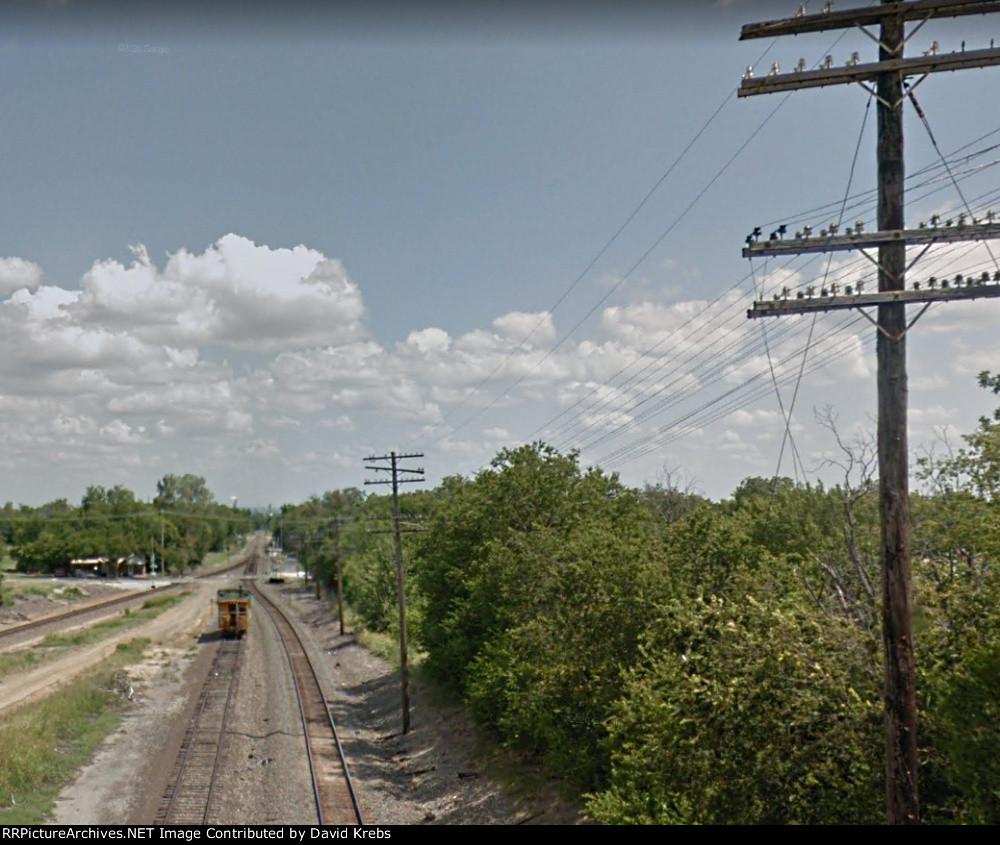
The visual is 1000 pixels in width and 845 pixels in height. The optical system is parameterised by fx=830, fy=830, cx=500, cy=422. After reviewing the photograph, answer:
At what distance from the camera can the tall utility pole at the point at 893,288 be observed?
9828 mm

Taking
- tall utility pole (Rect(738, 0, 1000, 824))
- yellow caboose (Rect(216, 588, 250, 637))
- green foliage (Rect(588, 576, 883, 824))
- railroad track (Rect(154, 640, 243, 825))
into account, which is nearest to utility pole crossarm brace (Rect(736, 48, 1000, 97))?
tall utility pole (Rect(738, 0, 1000, 824))

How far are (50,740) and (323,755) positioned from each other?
915cm

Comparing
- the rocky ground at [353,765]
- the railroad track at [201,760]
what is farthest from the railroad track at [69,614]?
the railroad track at [201,760]

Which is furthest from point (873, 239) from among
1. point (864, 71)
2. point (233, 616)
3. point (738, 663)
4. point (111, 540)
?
point (111, 540)

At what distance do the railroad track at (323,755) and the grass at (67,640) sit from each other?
1549 centimetres

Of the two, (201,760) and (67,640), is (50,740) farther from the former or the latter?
(67,640)

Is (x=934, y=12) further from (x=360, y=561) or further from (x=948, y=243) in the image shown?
(x=360, y=561)

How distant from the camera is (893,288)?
33.0 feet

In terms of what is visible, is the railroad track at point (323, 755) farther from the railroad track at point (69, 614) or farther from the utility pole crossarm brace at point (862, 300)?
the railroad track at point (69, 614)

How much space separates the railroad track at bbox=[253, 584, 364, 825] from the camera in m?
23.0

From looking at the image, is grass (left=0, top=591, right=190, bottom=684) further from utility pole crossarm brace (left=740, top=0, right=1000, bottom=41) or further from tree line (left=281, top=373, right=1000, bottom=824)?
utility pole crossarm brace (left=740, top=0, right=1000, bottom=41)

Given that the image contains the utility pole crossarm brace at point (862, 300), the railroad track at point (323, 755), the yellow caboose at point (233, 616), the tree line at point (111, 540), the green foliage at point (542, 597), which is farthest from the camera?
the tree line at point (111, 540)
